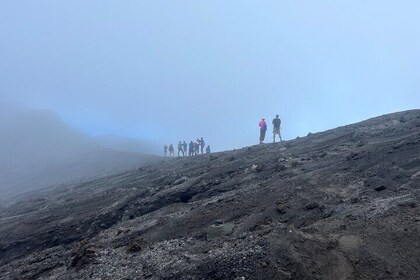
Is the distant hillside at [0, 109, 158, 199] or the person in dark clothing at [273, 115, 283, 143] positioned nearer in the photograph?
the person in dark clothing at [273, 115, 283, 143]

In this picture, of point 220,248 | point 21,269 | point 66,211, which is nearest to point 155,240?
point 220,248

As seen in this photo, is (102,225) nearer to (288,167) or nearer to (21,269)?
(21,269)

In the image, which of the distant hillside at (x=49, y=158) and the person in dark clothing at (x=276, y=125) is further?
the distant hillside at (x=49, y=158)

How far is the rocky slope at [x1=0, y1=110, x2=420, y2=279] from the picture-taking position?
861cm

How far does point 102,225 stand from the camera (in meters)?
15.5

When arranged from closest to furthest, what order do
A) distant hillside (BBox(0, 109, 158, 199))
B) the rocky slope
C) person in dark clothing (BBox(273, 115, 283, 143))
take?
the rocky slope → person in dark clothing (BBox(273, 115, 283, 143)) → distant hillside (BBox(0, 109, 158, 199))

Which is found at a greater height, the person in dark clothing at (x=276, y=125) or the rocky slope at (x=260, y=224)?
the person in dark clothing at (x=276, y=125)

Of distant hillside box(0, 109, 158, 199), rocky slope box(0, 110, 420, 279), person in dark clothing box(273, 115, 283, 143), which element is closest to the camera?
rocky slope box(0, 110, 420, 279)

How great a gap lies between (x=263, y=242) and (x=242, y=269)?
939mm

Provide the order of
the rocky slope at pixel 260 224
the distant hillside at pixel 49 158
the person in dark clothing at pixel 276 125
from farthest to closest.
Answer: the distant hillside at pixel 49 158, the person in dark clothing at pixel 276 125, the rocky slope at pixel 260 224

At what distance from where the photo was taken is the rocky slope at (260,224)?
8609 millimetres

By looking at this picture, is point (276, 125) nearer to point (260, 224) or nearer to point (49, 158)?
point (260, 224)

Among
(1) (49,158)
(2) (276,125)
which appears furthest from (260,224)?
(1) (49,158)

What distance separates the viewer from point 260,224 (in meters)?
10.6
